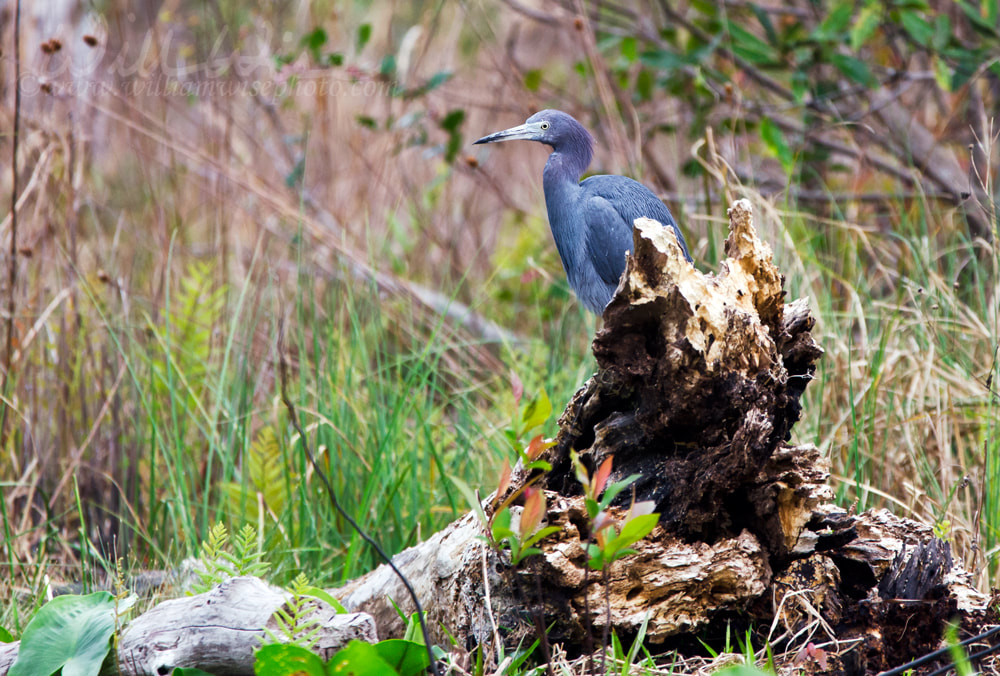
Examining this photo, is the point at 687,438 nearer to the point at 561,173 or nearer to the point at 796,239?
the point at 561,173

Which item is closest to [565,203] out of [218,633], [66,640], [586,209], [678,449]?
[586,209]

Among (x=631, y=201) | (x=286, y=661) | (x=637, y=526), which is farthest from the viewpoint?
(x=631, y=201)

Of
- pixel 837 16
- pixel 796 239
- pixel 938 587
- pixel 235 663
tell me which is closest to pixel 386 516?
pixel 235 663

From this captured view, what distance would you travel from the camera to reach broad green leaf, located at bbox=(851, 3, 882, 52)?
336cm

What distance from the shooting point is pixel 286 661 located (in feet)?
4.86

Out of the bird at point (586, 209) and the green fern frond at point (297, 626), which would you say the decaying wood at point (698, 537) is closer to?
the green fern frond at point (297, 626)

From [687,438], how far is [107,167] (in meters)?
6.65

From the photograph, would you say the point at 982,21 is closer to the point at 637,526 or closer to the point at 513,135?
the point at 513,135

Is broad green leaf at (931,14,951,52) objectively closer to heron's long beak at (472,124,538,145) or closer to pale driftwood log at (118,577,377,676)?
heron's long beak at (472,124,538,145)

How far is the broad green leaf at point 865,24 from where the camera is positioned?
3355 mm

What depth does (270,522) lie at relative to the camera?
2.94m

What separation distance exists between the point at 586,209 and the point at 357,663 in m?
1.94

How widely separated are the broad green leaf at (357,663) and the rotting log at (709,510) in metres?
0.30

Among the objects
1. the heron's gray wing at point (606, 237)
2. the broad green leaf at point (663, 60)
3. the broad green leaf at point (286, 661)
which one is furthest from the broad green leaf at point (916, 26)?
the broad green leaf at point (286, 661)
